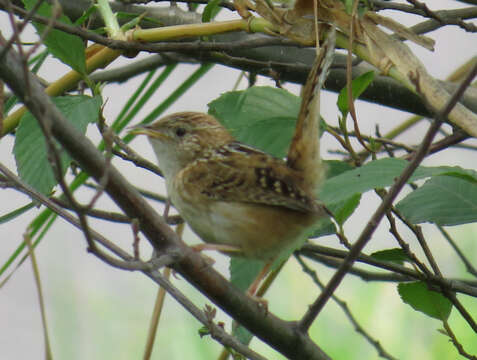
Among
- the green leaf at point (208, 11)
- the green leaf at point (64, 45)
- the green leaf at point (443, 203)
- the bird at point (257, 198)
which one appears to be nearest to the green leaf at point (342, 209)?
Answer: the bird at point (257, 198)

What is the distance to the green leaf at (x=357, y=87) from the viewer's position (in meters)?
2.19

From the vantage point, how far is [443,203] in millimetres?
2072

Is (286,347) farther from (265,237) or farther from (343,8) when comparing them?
(343,8)

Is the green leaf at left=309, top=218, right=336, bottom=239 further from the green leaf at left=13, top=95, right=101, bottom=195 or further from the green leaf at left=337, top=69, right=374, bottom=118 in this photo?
the green leaf at left=13, top=95, right=101, bottom=195

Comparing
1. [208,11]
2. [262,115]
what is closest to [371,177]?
[262,115]

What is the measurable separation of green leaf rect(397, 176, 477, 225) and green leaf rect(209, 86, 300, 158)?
432mm

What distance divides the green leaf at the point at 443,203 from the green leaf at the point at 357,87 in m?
0.31

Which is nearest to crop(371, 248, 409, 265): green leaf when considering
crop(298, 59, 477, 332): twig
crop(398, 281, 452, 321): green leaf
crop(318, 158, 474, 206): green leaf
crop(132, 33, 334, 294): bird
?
crop(398, 281, 452, 321): green leaf

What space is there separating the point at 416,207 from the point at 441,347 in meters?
2.40

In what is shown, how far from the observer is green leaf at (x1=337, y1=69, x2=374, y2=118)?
2.19m

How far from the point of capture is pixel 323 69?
7.30ft

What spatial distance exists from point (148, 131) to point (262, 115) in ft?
2.25

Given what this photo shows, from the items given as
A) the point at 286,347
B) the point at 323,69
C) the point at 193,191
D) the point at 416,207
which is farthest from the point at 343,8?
the point at 286,347

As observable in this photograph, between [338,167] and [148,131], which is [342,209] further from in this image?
[148,131]
